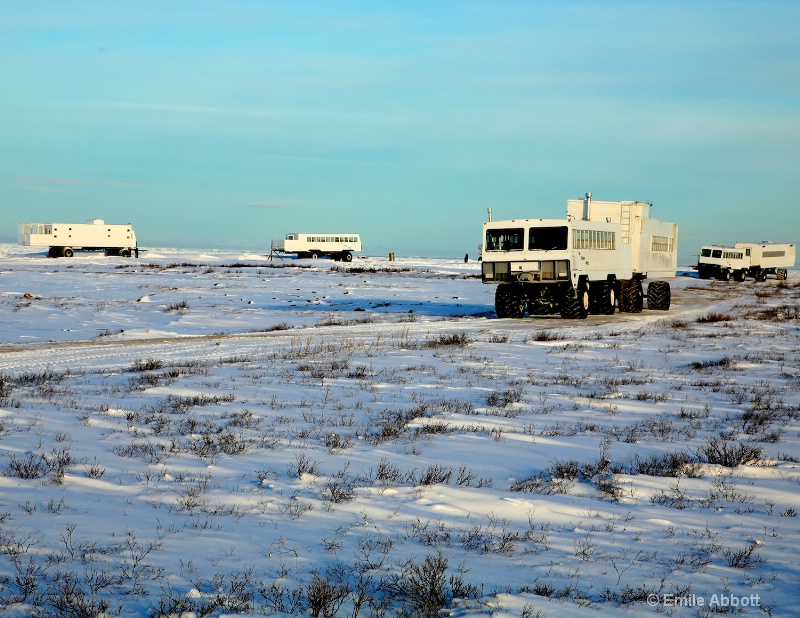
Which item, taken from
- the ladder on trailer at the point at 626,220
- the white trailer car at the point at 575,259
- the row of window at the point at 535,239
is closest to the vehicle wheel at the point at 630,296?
the white trailer car at the point at 575,259

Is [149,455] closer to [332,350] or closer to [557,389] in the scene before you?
[557,389]

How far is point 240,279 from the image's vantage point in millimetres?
51125

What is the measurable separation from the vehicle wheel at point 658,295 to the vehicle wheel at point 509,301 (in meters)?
8.69

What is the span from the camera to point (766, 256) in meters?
71.2

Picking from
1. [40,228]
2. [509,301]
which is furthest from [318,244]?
[509,301]

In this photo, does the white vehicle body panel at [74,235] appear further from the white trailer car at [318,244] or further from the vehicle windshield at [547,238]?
the vehicle windshield at [547,238]

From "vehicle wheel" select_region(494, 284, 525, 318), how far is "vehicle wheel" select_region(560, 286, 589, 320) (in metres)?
1.46

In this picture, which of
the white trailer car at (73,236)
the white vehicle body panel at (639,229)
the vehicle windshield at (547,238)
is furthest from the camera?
the white trailer car at (73,236)

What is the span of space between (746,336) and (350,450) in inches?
653

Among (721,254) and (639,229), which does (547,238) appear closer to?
(639,229)

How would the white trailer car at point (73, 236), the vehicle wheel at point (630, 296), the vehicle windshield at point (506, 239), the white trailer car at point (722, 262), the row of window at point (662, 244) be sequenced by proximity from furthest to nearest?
the white trailer car at point (73, 236) < the white trailer car at point (722, 262) < the row of window at point (662, 244) < the vehicle wheel at point (630, 296) < the vehicle windshield at point (506, 239)

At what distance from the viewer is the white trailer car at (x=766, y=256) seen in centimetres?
6969

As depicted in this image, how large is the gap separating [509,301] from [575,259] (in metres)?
3.08

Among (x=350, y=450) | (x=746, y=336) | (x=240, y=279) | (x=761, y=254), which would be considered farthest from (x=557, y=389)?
(x=761, y=254)
